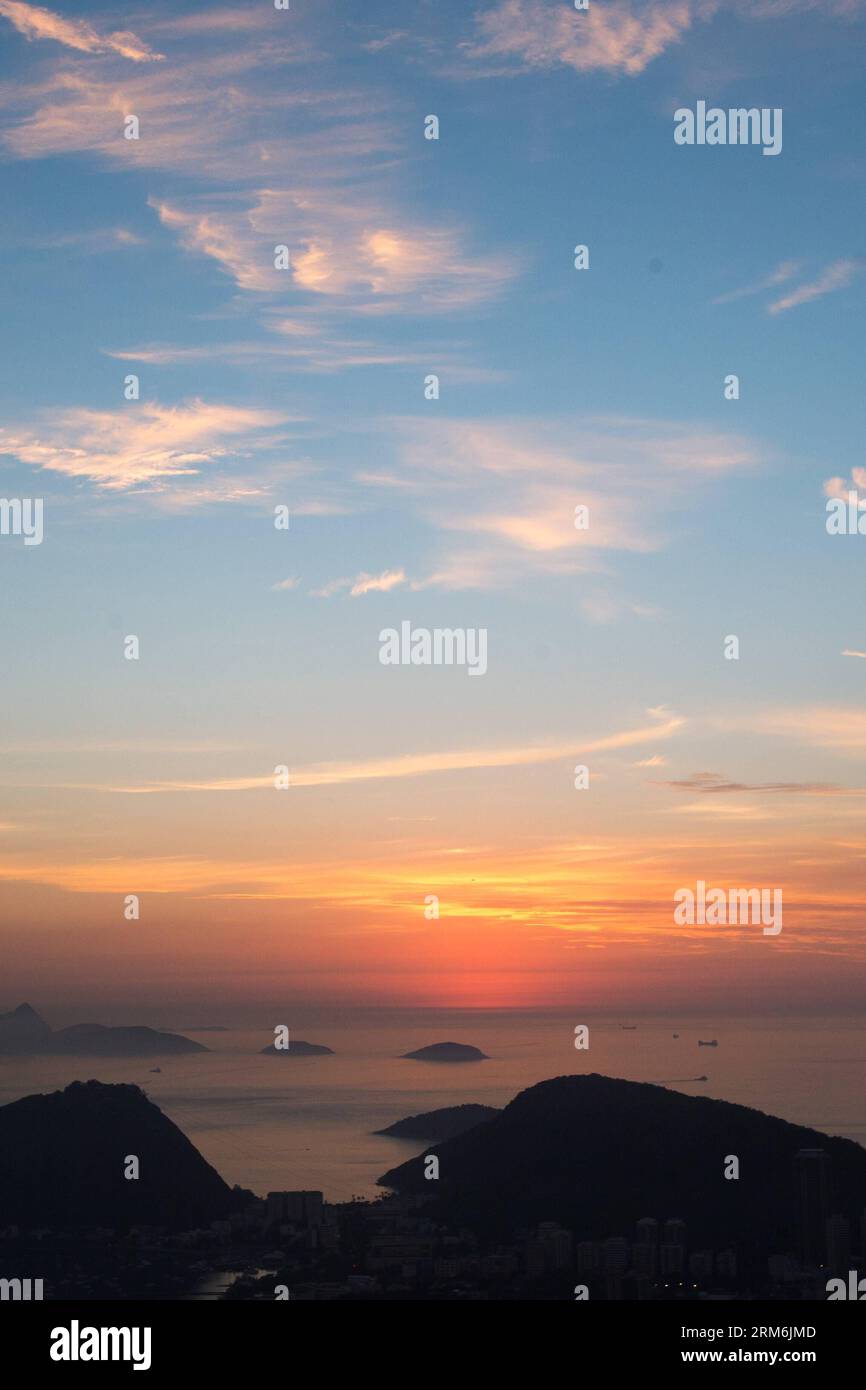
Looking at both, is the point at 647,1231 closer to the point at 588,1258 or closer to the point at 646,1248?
the point at 646,1248

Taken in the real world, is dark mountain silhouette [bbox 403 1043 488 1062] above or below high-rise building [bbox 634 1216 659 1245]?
above

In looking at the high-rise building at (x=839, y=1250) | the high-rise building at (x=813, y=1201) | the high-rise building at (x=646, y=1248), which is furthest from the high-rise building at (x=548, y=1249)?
the high-rise building at (x=839, y=1250)

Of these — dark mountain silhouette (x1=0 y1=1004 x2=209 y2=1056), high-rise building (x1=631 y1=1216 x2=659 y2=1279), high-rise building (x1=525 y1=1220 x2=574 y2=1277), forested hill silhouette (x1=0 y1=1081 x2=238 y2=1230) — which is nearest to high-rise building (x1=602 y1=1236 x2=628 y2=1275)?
high-rise building (x1=631 y1=1216 x2=659 y2=1279)

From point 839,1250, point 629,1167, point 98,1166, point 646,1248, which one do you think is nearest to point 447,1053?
point 98,1166

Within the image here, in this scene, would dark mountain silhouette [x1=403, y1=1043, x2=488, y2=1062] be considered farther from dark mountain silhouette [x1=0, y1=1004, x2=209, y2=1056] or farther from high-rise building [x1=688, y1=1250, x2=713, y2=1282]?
high-rise building [x1=688, y1=1250, x2=713, y2=1282]
